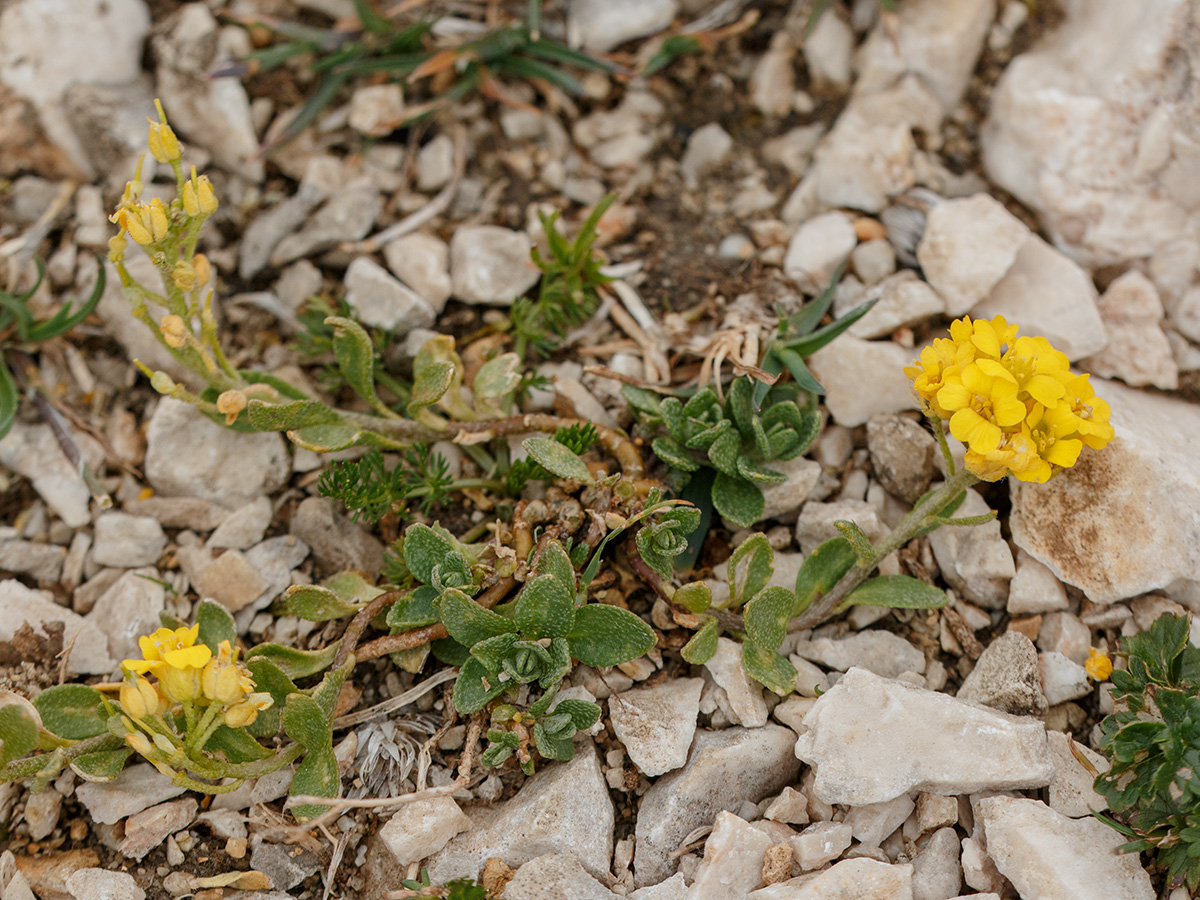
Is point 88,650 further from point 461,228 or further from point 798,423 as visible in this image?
point 798,423

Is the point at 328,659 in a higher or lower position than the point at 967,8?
lower

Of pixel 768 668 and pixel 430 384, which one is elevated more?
pixel 430 384

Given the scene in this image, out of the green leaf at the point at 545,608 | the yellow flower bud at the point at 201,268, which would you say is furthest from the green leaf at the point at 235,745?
the yellow flower bud at the point at 201,268

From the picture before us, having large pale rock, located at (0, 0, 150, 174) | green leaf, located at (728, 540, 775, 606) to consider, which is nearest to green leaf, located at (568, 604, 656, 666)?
green leaf, located at (728, 540, 775, 606)

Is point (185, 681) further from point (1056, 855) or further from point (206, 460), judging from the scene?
point (1056, 855)

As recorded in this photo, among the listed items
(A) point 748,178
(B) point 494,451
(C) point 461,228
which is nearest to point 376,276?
(C) point 461,228

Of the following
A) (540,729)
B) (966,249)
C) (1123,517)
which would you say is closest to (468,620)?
(540,729)
